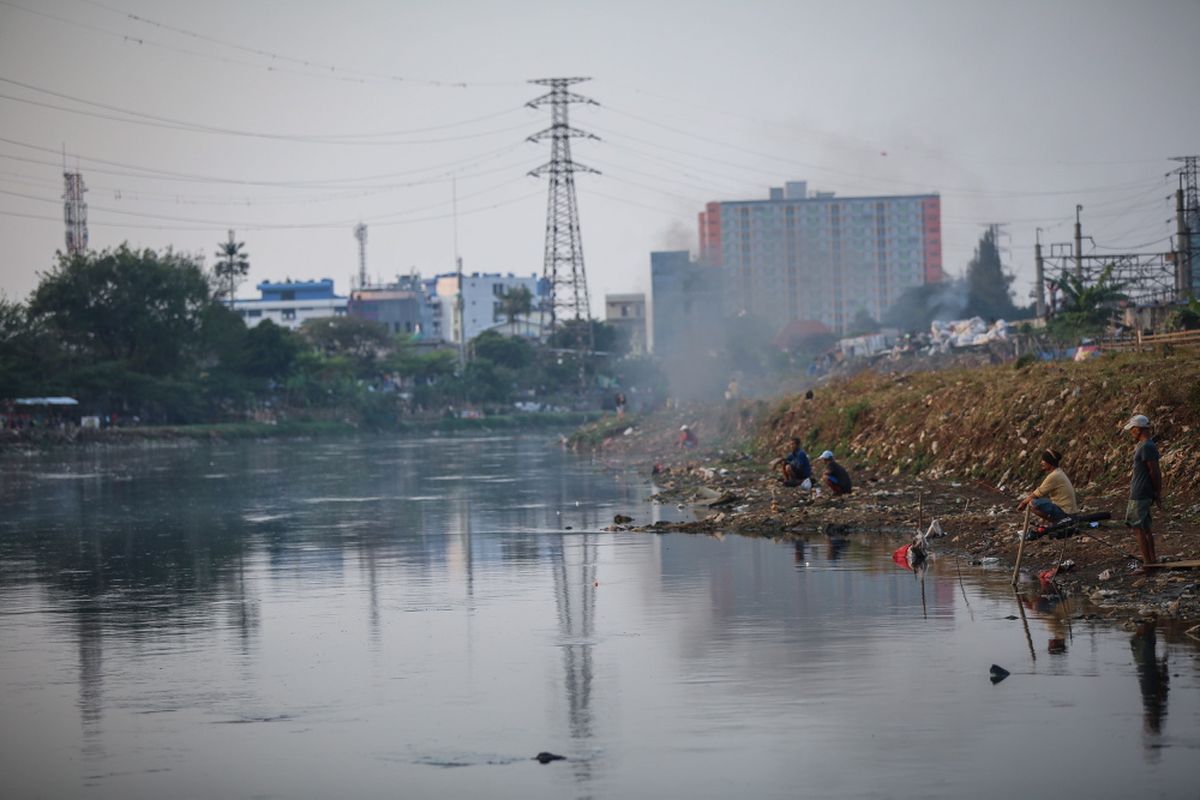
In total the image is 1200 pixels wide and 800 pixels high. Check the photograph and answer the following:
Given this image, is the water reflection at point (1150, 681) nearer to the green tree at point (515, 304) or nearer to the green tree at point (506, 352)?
the green tree at point (506, 352)

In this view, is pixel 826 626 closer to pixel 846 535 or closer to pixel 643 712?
pixel 643 712

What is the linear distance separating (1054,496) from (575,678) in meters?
8.17

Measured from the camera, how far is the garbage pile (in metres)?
70.7

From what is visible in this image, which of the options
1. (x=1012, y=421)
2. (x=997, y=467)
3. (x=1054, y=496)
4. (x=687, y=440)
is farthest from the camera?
(x=687, y=440)

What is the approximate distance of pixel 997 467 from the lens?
98.3 feet

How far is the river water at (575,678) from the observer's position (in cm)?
1120

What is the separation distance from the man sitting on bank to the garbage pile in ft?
158

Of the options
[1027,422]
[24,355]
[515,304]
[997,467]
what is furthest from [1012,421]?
[515,304]

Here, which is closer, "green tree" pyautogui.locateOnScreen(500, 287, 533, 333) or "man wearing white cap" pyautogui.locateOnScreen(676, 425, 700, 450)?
"man wearing white cap" pyautogui.locateOnScreen(676, 425, 700, 450)

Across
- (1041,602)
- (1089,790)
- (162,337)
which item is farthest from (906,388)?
(162,337)

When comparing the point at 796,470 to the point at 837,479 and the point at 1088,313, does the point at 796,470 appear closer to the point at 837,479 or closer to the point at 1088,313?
the point at 837,479

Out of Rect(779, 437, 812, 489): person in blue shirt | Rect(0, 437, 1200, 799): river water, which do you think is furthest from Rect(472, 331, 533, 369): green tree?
Rect(0, 437, 1200, 799): river water

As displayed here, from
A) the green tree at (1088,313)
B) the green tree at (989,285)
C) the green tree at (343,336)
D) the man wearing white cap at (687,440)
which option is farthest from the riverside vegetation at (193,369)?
the green tree at (1088,313)

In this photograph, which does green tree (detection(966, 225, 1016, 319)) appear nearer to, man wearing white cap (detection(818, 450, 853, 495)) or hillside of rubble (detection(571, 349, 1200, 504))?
hillside of rubble (detection(571, 349, 1200, 504))
